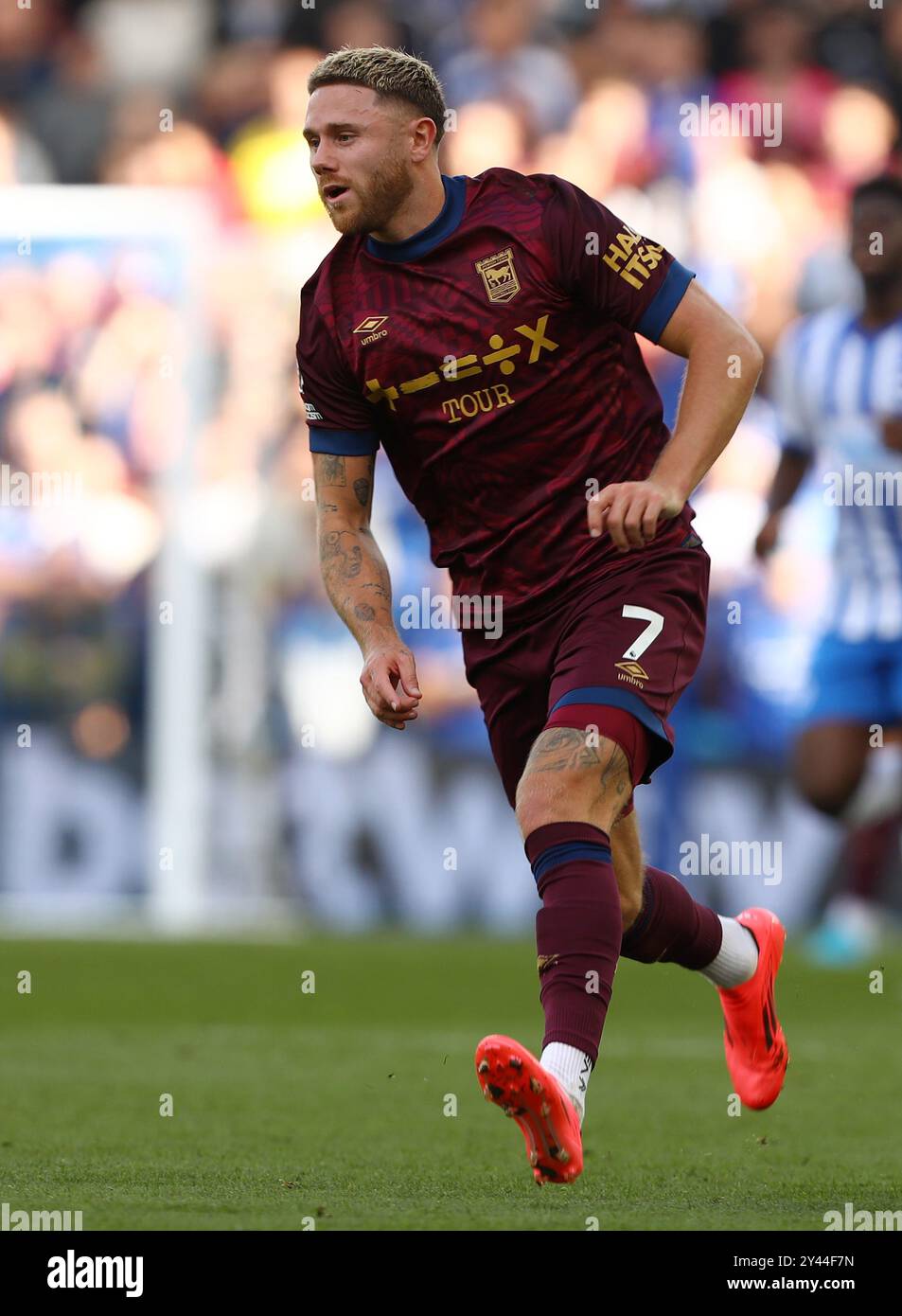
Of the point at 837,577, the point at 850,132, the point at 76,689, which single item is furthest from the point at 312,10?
the point at 837,577

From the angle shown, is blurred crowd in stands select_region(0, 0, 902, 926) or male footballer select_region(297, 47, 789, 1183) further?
blurred crowd in stands select_region(0, 0, 902, 926)

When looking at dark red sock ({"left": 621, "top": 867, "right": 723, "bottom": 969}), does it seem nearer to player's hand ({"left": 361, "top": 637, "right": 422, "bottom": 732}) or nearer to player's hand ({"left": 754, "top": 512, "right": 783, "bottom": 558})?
player's hand ({"left": 361, "top": 637, "right": 422, "bottom": 732})

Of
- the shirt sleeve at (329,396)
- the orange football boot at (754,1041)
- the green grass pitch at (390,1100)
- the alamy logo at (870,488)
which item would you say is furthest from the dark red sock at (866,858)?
the shirt sleeve at (329,396)

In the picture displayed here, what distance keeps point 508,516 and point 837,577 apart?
4.92 meters

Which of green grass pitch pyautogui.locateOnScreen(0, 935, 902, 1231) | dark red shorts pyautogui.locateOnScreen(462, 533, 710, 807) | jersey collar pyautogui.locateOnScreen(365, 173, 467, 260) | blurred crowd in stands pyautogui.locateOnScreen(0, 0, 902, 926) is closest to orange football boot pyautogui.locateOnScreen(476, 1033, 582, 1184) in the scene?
green grass pitch pyautogui.locateOnScreen(0, 935, 902, 1231)

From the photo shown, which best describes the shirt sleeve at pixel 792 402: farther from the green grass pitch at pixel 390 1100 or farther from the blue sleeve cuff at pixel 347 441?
the blue sleeve cuff at pixel 347 441

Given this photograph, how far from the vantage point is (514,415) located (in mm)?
4602

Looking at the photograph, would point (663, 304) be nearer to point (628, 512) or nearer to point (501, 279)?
point (501, 279)

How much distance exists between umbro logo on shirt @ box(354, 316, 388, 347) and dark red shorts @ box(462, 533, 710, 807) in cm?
62

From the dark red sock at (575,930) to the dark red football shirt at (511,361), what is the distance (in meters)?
0.64

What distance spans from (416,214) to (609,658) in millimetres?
1002

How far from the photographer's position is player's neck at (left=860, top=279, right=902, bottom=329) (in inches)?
354

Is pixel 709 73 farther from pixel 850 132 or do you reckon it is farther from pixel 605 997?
pixel 605 997
